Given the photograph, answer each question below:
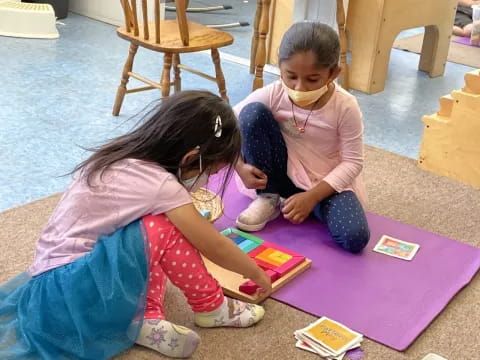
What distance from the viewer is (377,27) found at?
3514 millimetres

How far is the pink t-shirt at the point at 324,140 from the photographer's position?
6.84 ft

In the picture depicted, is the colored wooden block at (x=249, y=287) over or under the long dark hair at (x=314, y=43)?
under

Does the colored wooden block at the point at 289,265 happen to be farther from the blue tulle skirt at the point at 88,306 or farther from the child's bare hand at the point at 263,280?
the blue tulle skirt at the point at 88,306

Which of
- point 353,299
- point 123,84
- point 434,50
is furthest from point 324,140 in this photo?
point 434,50

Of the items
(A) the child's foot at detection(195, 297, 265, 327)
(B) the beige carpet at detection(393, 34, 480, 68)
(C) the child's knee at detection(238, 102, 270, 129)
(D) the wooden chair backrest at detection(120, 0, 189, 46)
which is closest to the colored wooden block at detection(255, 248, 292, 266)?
(A) the child's foot at detection(195, 297, 265, 327)

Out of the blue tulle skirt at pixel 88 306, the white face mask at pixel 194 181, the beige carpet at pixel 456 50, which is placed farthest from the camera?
the beige carpet at pixel 456 50

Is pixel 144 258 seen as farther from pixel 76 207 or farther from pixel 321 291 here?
pixel 321 291

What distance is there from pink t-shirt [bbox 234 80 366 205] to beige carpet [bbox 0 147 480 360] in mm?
315

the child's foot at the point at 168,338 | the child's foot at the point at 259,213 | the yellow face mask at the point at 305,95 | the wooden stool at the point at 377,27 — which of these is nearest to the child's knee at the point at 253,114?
the yellow face mask at the point at 305,95

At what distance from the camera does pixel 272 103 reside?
2.21m

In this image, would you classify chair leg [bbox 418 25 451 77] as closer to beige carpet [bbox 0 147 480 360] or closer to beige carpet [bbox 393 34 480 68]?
beige carpet [bbox 393 34 480 68]

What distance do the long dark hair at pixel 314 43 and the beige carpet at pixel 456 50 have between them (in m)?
2.61

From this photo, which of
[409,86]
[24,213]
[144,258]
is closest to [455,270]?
[144,258]

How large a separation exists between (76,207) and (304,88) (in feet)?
2.49
